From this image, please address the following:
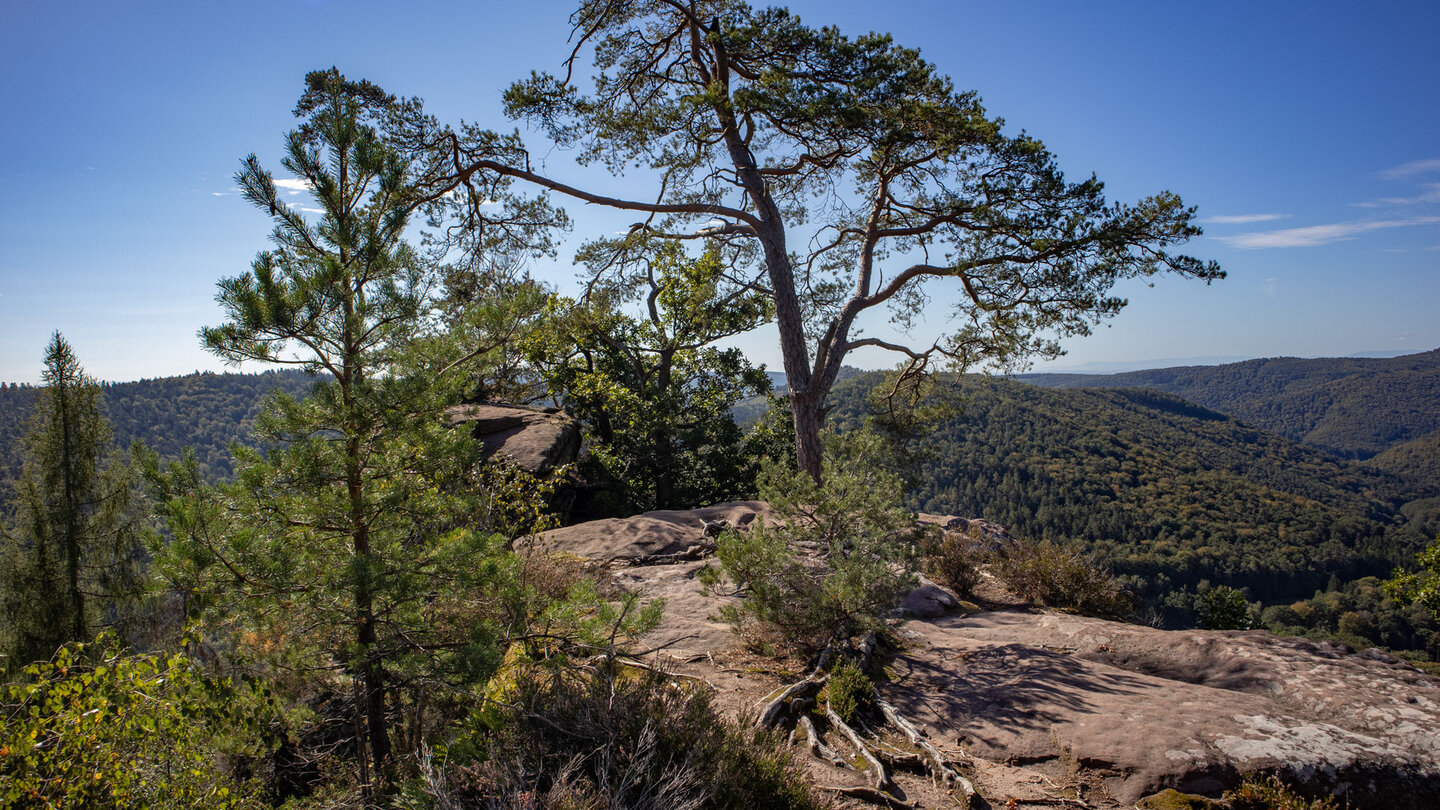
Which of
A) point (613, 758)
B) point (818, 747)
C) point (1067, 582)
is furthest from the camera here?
point (1067, 582)

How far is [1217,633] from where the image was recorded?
5.08 metres

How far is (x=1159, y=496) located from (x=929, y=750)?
8300 cm

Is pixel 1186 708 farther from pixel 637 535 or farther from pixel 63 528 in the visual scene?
pixel 63 528

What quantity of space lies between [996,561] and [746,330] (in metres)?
7.98

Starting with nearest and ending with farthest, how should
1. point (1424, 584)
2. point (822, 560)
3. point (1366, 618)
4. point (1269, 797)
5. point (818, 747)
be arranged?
point (1269, 797), point (818, 747), point (822, 560), point (1424, 584), point (1366, 618)

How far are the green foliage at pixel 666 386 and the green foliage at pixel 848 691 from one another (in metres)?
8.68

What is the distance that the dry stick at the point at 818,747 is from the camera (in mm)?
3500

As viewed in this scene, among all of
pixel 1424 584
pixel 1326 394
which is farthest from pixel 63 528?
pixel 1326 394

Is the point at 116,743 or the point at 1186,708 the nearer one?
the point at 116,743

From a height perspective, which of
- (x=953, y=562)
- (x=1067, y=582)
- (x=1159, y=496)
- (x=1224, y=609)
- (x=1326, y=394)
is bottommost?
(x=1159, y=496)

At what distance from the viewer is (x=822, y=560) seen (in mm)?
5441

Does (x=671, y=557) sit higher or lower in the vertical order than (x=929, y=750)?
higher

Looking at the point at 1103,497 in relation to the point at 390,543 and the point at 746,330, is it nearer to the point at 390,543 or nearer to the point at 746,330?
the point at 746,330

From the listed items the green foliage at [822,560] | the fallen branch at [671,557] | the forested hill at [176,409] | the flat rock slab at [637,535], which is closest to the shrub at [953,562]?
the flat rock slab at [637,535]
